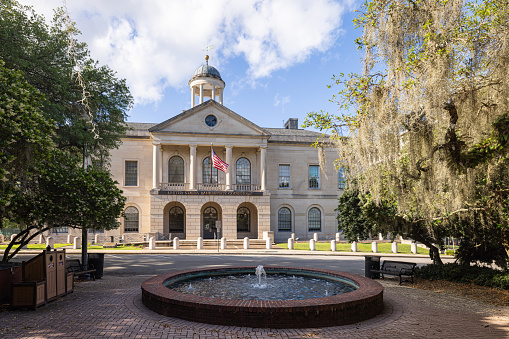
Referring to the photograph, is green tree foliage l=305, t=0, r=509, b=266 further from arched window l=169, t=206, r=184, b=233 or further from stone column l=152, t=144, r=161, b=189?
arched window l=169, t=206, r=184, b=233

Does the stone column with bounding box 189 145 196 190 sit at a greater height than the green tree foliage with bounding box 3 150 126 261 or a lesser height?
greater

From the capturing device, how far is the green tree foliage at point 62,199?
12586 mm

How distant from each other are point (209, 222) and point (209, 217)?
567 millimetres

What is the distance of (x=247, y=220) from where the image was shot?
4312cm

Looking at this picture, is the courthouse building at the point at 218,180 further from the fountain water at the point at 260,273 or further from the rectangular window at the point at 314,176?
the fountain water at the point at 260,273

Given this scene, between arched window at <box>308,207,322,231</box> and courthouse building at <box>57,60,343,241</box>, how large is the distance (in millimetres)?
122

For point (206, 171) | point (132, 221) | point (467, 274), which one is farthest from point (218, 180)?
point (467, 274)

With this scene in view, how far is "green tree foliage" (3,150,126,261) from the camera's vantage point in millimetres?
12586

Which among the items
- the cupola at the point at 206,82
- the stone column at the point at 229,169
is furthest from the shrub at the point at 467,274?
the cupola at the point at 206,82

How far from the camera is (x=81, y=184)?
1335cm

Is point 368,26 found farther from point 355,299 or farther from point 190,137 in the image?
point 190,137

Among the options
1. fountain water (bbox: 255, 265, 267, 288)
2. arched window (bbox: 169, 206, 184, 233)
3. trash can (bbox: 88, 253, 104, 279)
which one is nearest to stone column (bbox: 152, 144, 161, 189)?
arched window (bbox: 169, 206, 184, 233)

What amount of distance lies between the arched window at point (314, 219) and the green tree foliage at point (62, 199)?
33.0m

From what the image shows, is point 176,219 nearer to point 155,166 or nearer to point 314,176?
point 155,166
